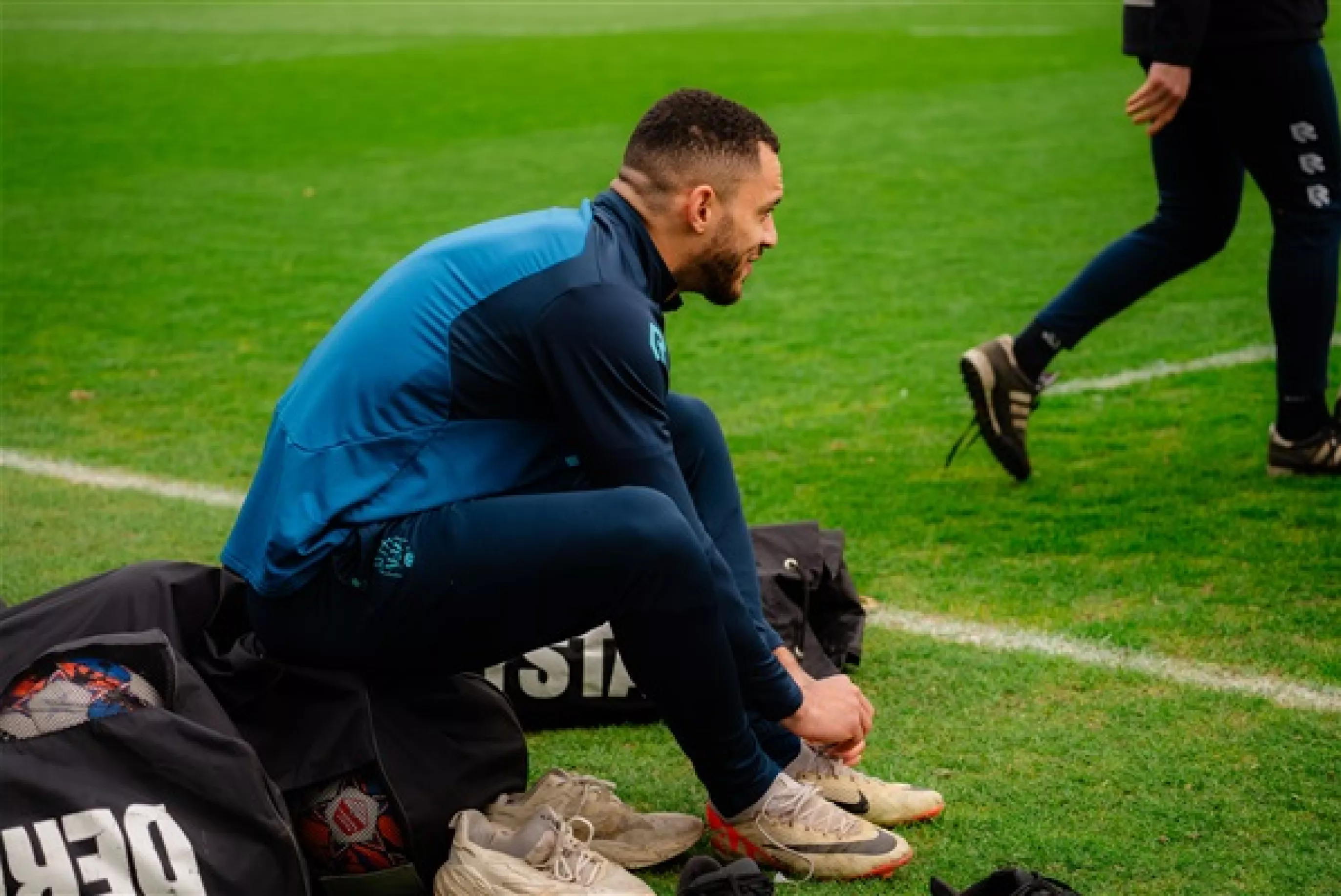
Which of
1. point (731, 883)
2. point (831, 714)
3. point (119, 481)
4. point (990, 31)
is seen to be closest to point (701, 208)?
point (831, 714)

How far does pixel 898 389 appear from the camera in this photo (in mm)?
8016

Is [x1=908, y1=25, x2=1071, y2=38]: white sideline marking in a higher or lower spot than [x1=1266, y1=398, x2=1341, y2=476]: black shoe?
lower

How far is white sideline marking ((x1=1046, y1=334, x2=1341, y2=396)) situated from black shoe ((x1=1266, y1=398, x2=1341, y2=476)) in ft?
4.67

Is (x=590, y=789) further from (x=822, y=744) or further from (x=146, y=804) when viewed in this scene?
(x=146, y=804)

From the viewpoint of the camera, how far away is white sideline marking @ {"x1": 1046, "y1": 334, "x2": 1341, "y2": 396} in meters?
7.89

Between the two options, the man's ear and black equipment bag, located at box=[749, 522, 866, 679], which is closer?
the man's ear

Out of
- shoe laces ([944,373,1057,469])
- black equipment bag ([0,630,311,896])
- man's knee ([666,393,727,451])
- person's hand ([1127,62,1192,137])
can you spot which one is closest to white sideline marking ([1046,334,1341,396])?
shoe laces ([944,373,1057,469])

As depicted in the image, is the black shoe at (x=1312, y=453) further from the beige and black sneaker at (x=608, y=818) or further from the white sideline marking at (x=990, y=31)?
the white sideline marking at (x=990, y=31)

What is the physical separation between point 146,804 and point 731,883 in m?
1.06

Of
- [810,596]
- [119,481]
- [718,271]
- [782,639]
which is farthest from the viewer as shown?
[119,481]

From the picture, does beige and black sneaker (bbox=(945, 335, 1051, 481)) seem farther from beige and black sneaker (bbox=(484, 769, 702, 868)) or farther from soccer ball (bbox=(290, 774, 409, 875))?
soccer ball (bbox=(290, 774, 409, 875))

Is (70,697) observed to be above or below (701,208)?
below

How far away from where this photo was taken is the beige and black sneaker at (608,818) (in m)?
3.77

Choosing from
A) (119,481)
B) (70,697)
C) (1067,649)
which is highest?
(70,697)
